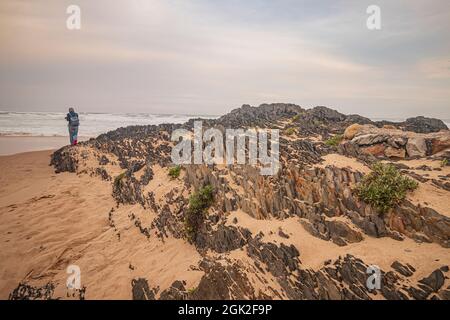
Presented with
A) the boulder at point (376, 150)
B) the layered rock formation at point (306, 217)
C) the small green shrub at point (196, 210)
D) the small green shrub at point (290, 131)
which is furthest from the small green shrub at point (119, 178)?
the boulder at point (376, 150)

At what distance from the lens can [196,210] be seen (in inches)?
448

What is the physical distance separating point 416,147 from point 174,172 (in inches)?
440

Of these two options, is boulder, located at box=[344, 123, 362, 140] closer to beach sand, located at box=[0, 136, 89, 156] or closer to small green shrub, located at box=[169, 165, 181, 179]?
small green shrub, located at box=[169, 165, 181, 179]

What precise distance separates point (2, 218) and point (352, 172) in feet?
54.4

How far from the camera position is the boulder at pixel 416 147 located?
37.0 ft

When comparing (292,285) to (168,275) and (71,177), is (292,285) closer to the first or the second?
(168,275)

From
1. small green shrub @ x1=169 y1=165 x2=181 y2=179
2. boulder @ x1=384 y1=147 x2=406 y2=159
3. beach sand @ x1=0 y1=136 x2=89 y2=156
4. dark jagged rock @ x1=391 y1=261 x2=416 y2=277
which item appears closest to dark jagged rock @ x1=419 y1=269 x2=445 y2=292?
dark jagged rock @ x1=391 y1=261 x2=416 y2=277

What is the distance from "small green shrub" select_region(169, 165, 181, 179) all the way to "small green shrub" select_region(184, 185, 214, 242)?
2904 millimetres

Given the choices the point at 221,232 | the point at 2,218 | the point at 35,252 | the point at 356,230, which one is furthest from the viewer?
the point at 2,218

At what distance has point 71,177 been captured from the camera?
61.9ft

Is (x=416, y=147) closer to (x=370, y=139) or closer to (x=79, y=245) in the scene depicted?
(x=370, y=139)

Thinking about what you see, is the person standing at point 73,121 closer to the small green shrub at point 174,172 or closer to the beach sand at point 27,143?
the beach sand at point 27,143

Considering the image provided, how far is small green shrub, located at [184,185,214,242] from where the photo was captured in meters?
11.2
